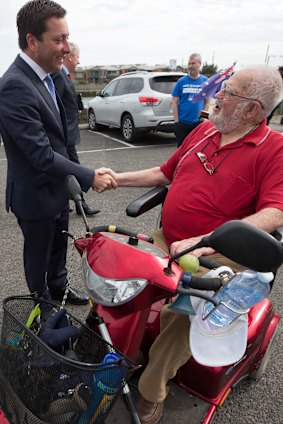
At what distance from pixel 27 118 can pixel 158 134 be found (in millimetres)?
8192

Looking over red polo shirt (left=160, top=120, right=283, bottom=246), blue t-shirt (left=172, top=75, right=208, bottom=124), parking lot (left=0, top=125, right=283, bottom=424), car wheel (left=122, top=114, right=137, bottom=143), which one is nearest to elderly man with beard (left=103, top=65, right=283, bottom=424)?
red polo shirt (left=160, top=120, right=283, bottom=246)

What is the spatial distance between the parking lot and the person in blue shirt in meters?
1.05

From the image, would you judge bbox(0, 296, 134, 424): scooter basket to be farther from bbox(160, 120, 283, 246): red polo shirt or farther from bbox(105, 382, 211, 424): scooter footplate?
bbox(160, 120, 283, 246): red polo shirt

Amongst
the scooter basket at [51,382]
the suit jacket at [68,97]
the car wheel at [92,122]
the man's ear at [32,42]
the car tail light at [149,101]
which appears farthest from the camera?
the car wheel at [92,122]

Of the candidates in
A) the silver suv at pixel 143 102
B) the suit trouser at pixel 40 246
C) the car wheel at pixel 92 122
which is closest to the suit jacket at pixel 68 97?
the suit trouser at pixel 40 246

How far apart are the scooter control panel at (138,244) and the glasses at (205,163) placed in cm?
81

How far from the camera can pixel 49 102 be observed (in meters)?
1.91

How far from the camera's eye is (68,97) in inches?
149

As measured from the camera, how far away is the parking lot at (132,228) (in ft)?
6.28

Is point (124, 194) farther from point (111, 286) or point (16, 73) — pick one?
point (111, 286)

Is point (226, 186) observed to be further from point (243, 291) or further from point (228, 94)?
point (243, 291)

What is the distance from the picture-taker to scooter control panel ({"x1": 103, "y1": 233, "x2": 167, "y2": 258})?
1295 millimetres

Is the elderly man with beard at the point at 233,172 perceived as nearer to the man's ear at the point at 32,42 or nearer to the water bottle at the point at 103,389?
the water bottle at the point at 103,389

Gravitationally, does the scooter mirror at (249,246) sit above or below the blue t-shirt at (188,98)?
above
